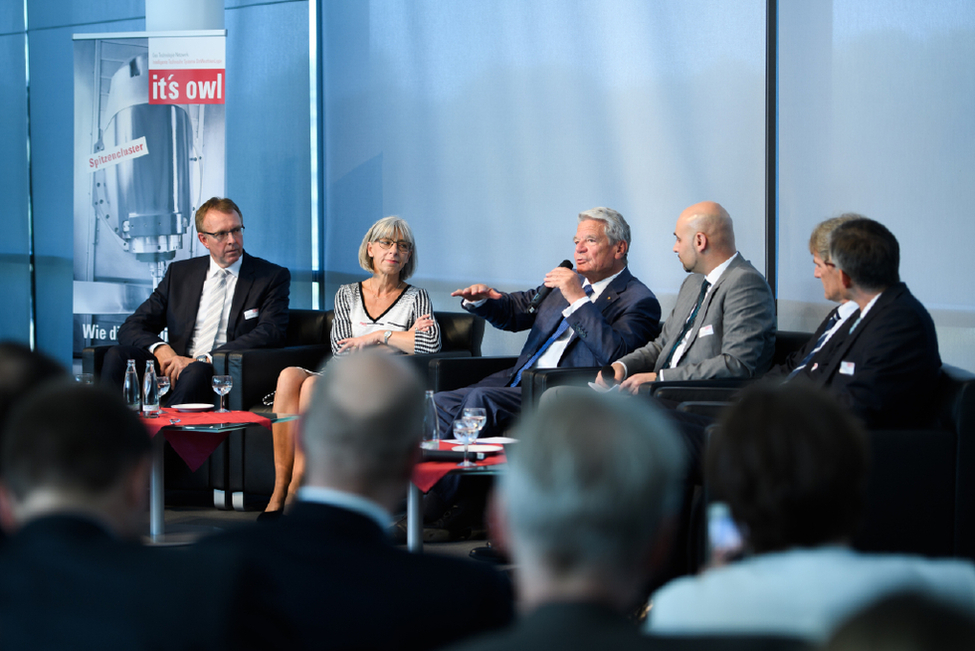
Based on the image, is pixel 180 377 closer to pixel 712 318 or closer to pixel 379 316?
pixel 379 316

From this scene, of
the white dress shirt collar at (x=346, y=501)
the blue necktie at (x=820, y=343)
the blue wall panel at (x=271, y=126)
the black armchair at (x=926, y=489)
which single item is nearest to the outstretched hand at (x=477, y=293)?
the blue necktie at (x=820, y=343)

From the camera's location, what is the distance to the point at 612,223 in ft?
14.5

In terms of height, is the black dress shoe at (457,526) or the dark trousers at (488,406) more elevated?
the dark trousers at (488,406)

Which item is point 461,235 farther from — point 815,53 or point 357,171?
point 815,53

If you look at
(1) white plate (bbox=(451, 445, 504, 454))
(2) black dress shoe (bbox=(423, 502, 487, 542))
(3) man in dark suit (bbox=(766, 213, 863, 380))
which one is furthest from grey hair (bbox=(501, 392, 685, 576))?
(2) black dress shoe (bbox=(423, 502, 487, 542))

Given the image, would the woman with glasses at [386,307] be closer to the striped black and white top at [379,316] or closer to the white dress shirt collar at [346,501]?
the striped black and white top at [379,316]

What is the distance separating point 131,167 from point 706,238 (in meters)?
3.45

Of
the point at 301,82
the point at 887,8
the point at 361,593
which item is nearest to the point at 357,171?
the point at 301,82

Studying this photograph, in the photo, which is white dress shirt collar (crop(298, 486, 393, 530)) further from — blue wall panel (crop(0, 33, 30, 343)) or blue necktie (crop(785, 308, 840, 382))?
blue wall panel (crop(0, 33, 30, 343))

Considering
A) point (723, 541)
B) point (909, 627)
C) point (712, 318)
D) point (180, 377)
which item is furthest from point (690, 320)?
point (909, 627)

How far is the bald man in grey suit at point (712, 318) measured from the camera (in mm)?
3701

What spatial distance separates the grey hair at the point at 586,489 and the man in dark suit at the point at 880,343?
2095 mm

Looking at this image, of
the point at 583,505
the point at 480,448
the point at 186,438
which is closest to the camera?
the point at 583,505

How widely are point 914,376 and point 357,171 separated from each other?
4.14 metres
